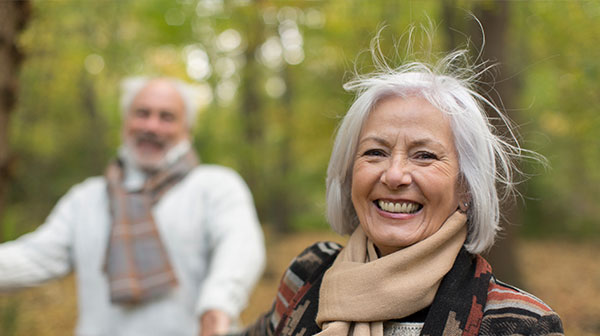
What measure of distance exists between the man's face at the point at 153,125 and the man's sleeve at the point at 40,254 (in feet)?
1.68

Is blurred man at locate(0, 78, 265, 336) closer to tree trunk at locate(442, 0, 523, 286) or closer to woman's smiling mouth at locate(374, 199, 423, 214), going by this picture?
woman's smiling mouth at locate(374, 199, 423, 214)

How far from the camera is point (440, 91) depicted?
162 centimetres

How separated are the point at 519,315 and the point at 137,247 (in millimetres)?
2217

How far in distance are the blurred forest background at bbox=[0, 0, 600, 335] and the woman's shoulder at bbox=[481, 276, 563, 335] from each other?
2543mm

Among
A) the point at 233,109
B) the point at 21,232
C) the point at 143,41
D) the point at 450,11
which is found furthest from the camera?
the point at 233,109

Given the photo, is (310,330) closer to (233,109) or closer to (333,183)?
(333,183)

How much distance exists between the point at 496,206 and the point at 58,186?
1229 cm

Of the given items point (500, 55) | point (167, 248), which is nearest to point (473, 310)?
point (167, 248)

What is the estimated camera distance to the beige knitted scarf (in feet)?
4.83

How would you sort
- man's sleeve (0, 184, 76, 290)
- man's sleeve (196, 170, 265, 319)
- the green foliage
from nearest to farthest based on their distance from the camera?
man's sleeve (196, 170, 265, 319), man's sleeve (0, 184, 76, 290), the green foliage

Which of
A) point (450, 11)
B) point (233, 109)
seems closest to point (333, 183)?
point (450, 11)

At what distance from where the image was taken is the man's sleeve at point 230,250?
2604mm

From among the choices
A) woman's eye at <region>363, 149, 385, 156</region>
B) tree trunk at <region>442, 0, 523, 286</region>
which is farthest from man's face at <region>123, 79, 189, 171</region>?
tree trunk at <region>442, 0, 523, 286</region>

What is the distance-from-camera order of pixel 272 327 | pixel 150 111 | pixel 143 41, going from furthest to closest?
pixel 143 41 → pixel 150 111 → pixel 272 327
